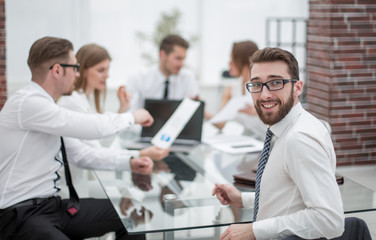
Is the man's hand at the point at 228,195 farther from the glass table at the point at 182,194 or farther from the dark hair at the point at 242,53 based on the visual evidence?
the dark hair at the point at 242,53

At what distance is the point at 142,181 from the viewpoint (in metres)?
2.84

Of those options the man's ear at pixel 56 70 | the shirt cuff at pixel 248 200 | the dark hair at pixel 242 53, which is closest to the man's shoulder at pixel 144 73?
the dark hair at pixel 242 53

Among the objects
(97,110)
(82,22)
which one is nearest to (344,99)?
(97,110)

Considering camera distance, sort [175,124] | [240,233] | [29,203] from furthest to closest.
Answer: [175,124] → [29,203] → [240,233]

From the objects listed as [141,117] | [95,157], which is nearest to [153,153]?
[141,117]

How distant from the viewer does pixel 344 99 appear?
4574 millimetres

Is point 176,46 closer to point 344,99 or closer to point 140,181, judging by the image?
point 344,99

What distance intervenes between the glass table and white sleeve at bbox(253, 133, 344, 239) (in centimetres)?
46

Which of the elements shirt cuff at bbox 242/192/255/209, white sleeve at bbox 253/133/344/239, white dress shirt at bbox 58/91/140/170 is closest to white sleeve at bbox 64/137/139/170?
white dress shirt at bbox 58/91/140/170

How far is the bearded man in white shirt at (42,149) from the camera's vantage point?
249 centimetres

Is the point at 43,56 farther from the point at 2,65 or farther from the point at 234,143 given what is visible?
the point at 234,143

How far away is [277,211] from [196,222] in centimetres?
41

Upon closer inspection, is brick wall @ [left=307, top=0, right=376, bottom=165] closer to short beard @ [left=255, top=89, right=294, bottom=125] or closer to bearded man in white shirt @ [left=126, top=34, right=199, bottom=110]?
bearded man in white shirt @ [left=126, top=34, right=199, bottom=110]

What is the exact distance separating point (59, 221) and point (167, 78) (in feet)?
Answer: 8.39
